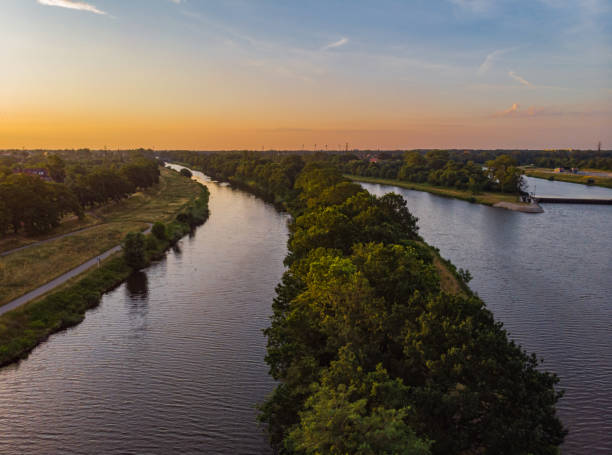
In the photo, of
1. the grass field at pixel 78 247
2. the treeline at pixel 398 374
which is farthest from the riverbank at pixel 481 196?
the treeline at pixel 398 374

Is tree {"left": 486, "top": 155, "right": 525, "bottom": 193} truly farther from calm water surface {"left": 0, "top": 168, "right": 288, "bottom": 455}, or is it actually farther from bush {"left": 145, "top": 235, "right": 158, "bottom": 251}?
bush {"left": 145, "top": 235, "right": 158, "bottom": 251}

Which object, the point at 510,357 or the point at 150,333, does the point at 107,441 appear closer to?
the point at 150,333

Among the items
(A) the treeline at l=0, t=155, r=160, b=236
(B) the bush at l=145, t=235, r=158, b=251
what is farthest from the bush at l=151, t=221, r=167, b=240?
(A) the treeline at l=0, t=155, r=160, b=236

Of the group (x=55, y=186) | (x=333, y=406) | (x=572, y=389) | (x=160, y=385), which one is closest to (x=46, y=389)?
(x=160, y=385)

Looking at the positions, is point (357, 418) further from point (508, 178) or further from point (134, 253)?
point (508, 178)

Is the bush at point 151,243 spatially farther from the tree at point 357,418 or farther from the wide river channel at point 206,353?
the tree at point 357,418

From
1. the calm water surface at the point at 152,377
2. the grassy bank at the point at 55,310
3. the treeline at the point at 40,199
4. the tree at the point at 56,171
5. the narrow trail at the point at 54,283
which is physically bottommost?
the calm water surface at the point at 152,377

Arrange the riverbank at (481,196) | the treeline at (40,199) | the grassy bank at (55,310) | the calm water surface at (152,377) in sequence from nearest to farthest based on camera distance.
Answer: the calm water surface at (152,377) → the grassy bank at (55,310) → the treeline at (40,199) → the riverbank at (481,196)
